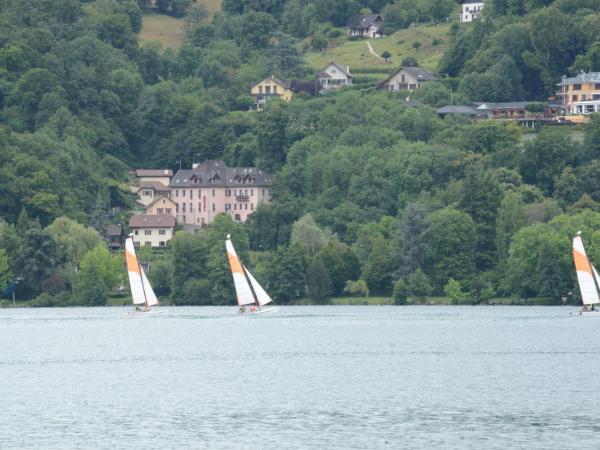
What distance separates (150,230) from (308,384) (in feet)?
378

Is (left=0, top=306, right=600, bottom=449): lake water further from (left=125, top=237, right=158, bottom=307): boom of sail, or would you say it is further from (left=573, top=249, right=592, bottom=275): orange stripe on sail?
(left=125, top=237, right=158, bottom=307): boom of sail

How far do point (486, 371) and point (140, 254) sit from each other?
95769mm

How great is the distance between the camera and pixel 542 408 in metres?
71.1

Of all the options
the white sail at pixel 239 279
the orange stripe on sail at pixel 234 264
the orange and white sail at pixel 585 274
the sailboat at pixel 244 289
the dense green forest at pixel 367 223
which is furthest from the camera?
the dense green forest at pixel 367 223

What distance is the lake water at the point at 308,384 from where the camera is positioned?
215 ft

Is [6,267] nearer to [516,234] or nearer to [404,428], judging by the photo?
[516,234]

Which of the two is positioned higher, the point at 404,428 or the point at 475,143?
the point at 475,143

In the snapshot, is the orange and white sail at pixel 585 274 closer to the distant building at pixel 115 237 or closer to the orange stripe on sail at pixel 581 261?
the orange stripe on sail at pixel 581 261

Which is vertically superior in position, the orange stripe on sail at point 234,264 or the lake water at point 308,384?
the orange stripe on sail at point 234,264

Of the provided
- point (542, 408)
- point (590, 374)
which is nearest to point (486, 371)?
point (590, 374)

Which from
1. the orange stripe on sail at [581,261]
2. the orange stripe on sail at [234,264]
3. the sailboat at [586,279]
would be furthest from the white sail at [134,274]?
the orange stripe on sail at [581,261]

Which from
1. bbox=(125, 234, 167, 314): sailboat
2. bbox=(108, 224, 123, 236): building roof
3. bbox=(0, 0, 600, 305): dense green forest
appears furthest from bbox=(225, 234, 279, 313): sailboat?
bbox=(108, 224, 123, 236): building roof

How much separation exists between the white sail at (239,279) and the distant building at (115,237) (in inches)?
2220

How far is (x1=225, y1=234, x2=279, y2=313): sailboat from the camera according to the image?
132 metres
